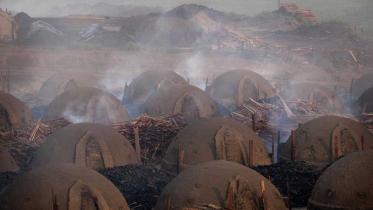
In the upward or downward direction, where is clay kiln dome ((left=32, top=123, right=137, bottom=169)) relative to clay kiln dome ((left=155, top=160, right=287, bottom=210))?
downward

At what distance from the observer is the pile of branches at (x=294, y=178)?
1830 centimetres

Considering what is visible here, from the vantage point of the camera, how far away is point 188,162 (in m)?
19.5

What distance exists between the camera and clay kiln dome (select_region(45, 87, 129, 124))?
1046 inches

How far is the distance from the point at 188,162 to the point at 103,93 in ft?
27.4

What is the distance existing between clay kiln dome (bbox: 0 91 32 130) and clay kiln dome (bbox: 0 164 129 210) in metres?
12.7

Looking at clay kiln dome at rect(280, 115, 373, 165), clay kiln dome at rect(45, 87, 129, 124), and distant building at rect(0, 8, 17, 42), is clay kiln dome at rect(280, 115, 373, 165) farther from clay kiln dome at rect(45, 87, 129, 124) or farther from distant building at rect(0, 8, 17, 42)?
distant building at rect(0, 8, 17, 42)

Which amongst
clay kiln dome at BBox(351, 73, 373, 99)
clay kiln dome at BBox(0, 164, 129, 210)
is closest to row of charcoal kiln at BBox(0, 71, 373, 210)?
clay kiln dome at BBox(0, 164, 129, 210)

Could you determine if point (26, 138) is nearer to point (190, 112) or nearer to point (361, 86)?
point (190, 112)

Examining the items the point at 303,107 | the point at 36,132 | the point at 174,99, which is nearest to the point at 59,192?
the point at 36,132

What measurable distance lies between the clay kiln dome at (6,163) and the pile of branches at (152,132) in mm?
4543

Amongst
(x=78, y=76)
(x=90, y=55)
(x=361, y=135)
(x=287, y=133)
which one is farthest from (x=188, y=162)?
(x=90, y=55)

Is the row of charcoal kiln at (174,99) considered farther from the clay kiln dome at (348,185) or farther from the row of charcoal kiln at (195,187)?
the clay kiln dome at (348,185)

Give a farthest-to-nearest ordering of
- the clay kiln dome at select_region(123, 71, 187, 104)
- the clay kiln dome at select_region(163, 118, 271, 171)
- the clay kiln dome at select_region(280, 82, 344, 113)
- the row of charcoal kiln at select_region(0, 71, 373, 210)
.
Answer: the clay kiln dome at select_region(123, 71, 187, 104), the clay kiln dome at select_region(280, 82, 344, 113), the clay kiln dome at select_region(163, 118, 271, 171), the row of charcoal kiln at select_region(0, 71, 373, 210)

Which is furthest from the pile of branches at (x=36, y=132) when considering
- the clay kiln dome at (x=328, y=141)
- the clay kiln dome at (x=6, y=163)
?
the clay kiln dome at (x=328, y=141)
